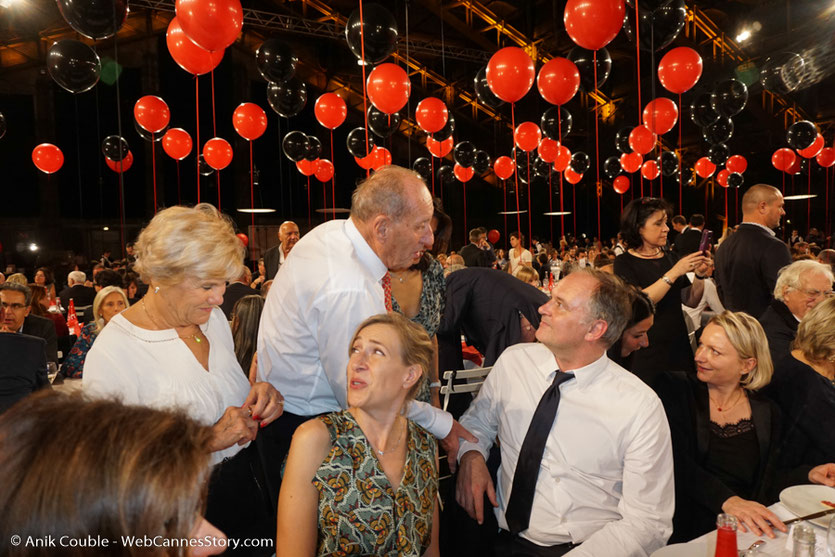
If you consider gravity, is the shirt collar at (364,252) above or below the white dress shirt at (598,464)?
above

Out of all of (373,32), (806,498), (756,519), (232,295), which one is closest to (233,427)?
(756,519)

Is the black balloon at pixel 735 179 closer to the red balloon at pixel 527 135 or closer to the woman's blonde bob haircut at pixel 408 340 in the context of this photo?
the red balloon at pixel 527 135

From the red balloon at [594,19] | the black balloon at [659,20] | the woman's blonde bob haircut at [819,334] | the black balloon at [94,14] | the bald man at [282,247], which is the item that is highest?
the black balloon at [659,20]

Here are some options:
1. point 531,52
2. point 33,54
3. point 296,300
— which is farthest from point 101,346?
point 33,54

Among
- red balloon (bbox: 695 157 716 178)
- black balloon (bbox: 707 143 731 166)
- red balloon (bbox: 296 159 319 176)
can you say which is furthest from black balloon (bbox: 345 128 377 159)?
red balloon (bbox: 695 157 716 178)

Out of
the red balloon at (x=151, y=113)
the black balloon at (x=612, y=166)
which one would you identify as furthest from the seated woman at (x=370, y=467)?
the black balloon at (x=612, y=166)

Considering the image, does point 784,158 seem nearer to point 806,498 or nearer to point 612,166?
point 612,166

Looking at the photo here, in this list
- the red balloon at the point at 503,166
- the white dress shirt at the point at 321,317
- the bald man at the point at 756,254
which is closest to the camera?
the white dress shirt at the point at 321,317

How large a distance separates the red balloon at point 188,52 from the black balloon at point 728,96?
576 cm

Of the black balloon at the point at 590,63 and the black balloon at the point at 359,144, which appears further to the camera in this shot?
the black balloon at the point at 359,144

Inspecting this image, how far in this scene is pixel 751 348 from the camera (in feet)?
6.94

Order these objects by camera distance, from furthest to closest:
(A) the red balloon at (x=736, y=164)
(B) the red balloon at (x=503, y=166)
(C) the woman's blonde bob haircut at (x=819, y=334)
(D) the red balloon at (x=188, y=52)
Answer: (A) the red balloon at (x=736, y=164)
(B) the red balloon at (x=503, y=166)
(D) the red balloon at (x=188, y=52)
(C) the woman's blonde bob haircut at (x=819, y=334)

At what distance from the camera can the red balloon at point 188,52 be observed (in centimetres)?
496

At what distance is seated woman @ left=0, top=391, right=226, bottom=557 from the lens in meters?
0.61
